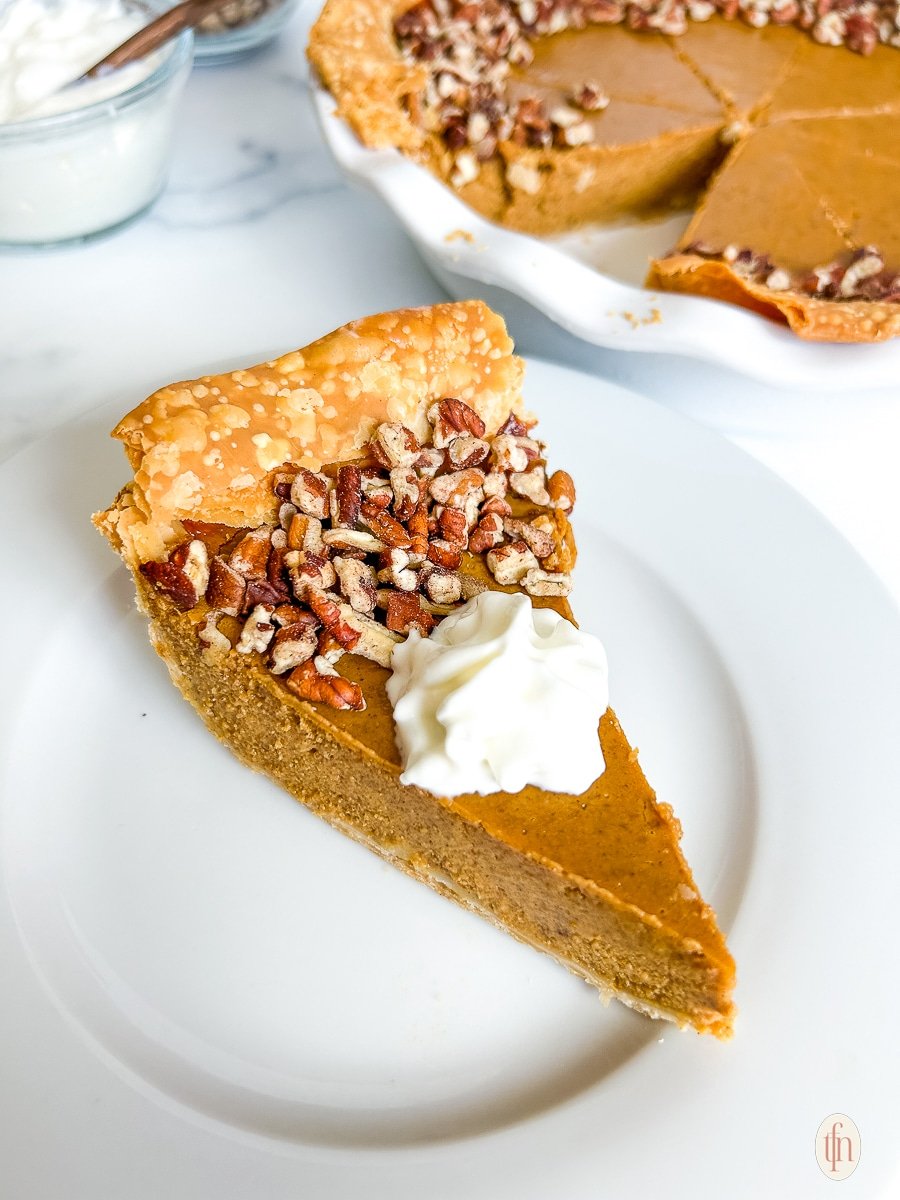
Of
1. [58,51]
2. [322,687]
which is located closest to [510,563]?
[322,687]

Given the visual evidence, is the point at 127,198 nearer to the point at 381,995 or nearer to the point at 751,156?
the point at 751,156

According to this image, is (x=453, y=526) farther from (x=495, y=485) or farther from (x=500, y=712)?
(x=500, y=712)

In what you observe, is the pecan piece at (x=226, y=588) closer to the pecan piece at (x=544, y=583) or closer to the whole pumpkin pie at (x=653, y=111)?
the pecan piece at (x=544, y=583)

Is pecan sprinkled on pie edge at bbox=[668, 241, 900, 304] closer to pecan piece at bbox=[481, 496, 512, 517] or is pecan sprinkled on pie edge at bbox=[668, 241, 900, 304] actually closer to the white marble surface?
the white marble surface

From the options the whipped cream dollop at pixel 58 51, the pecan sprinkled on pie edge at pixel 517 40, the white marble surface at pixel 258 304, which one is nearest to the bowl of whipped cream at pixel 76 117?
the whipped cream dollop at pixel 58 51

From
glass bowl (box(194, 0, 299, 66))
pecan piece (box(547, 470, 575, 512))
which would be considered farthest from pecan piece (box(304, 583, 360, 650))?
glass bowl (box(194, 0, 299, 66))
